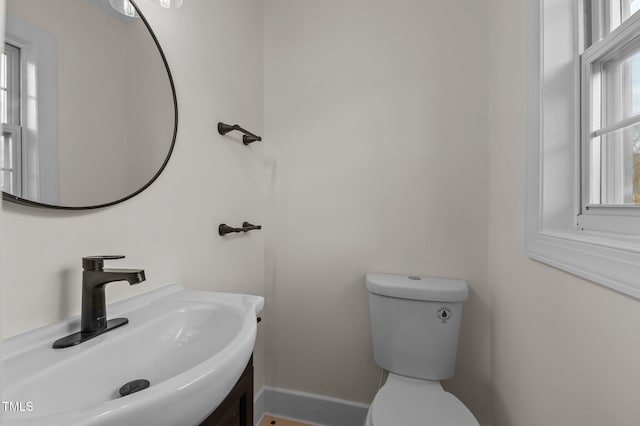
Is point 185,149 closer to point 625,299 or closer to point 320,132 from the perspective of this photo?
point 320,132

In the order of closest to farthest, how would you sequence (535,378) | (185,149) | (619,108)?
1. (619,108)
2. (535,378)
3. (185,149)

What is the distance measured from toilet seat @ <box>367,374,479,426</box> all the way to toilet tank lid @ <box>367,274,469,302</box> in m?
0.35

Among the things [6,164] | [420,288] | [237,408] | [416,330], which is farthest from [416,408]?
[6,164]

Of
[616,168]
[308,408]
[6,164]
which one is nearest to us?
[6,164]

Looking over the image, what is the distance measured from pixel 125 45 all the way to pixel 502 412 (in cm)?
184

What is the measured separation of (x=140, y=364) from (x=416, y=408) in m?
0.91

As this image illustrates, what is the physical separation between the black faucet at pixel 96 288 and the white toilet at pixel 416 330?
0.96 meters

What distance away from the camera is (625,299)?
1.91ft

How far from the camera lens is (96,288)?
2.33 ft

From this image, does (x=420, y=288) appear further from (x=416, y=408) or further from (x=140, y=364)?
(x=140, y=364)

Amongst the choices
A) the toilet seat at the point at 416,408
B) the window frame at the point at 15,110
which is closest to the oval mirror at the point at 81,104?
the window frame at the point at 15,110

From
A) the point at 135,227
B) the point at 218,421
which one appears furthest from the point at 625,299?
the point at 135,227

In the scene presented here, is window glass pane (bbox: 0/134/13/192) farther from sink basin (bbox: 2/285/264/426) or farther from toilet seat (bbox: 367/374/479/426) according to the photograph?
toilet seat (bbox: 367/374/479/426)

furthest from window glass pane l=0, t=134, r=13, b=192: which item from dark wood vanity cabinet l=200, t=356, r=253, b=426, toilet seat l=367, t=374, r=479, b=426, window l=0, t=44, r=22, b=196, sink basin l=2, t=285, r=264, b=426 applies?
toilet seat l=367, t=374, r=479, b=426
